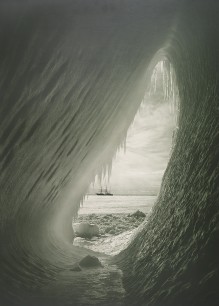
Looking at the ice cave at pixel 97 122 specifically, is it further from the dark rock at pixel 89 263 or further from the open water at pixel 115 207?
the open water at pixel 115 207

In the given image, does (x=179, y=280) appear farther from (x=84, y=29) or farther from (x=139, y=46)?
(x=139, y=46)

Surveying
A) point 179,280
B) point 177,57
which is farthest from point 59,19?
point 177,57

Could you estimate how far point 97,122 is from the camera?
468 cm

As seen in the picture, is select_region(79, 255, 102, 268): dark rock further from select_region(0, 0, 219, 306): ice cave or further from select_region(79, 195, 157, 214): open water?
select_region(79, 195, 157, 214): open water

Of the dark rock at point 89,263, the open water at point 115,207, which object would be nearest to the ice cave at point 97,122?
the dark rock at point 89,263

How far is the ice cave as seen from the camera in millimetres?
2168

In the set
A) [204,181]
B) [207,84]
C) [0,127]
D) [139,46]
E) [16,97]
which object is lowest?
[204,181]

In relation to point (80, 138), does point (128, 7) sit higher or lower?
higher

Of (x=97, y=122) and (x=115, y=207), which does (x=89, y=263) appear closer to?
(x=97, y=122)

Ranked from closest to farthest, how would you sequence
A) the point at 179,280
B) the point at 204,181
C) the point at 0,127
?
the point at 179,280 → the point at 204,181 → the point at 0,127

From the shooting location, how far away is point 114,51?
10.4ft

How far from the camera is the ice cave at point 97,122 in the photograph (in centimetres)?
217

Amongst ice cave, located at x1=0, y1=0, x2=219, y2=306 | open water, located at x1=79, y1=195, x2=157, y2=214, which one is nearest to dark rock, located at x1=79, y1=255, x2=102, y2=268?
ice cave, located at x1=0, y1=0, x2=219, y2=306

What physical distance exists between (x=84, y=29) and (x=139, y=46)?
103cm
